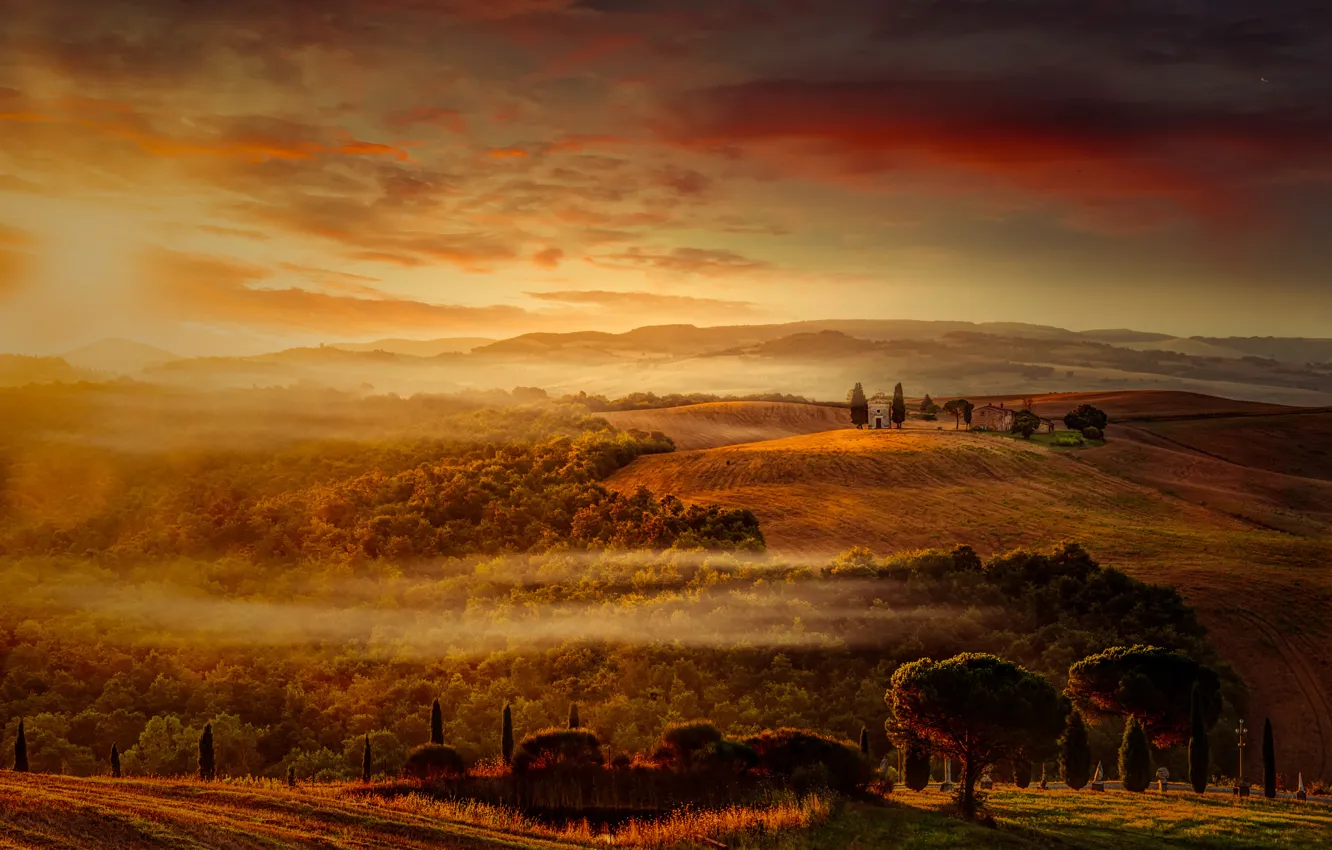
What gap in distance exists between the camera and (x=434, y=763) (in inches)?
1096

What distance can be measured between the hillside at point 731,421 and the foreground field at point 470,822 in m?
69.7

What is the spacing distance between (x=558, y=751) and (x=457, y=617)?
21242mm

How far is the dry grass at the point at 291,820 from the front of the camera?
49.4 feet

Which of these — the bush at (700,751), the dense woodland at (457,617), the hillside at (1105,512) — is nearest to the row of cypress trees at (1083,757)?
the bush at (700,751)

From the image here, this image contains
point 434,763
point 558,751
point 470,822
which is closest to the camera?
point 470,822

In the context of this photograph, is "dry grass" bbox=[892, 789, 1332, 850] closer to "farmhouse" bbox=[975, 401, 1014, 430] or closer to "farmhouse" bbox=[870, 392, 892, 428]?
"farmhouse" bbox=[870, 392, 892, 428]

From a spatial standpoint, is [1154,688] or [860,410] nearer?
[1154,688]

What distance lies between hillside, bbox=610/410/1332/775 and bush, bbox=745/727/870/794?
20071 mm

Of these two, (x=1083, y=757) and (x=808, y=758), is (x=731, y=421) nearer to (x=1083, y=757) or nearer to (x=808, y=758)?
(x=1083, y=757)

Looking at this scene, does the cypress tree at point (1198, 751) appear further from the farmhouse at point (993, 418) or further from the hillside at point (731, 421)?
the farmhouse at point (993, 418)

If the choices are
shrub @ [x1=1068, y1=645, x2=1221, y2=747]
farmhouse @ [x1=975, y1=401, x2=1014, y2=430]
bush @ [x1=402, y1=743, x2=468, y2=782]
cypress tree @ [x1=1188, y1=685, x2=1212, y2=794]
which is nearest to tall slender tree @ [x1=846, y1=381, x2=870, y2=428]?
farmhouse @ [x1=975, y1=401, x2=1014, y2=430]

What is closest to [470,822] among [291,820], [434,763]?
[291,820]

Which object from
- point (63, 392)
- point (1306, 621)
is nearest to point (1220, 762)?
point (1306, 621)

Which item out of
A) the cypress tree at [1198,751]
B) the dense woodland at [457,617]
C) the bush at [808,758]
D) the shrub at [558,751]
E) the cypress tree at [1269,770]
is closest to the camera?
the bush at [808,758]
